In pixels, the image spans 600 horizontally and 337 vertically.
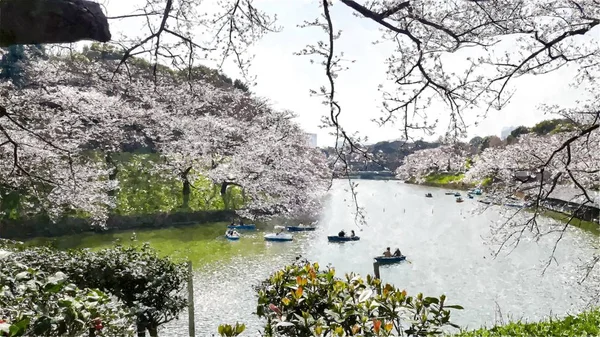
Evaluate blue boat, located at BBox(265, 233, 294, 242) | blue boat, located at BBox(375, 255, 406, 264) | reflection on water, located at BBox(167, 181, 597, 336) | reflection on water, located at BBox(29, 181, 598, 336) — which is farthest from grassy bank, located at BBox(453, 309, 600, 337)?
blue boat, located at BBox(265, 233, 294, 242)

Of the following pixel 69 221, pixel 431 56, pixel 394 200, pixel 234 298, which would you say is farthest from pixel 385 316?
pixel 394 200

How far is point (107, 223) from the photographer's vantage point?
16188 mm

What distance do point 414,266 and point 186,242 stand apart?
750cm

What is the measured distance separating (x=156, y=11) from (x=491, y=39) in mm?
3073

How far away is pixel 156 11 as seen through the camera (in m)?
3.90

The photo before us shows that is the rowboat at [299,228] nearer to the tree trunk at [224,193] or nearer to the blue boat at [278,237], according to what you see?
the blue boat at [278,237]

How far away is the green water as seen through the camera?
42.9 feet

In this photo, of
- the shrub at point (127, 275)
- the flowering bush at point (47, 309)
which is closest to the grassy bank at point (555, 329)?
the flowering bush at point (47, 309)

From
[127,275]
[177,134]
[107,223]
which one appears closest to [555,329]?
[127,275]

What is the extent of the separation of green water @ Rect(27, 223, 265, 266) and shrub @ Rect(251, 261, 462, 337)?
10.5 meters

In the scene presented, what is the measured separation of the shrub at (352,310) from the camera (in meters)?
1.91

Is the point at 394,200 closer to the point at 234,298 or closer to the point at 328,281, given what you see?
the point at 234,298

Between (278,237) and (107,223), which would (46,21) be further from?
(107,223)

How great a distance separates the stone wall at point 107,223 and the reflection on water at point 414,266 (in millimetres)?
983
